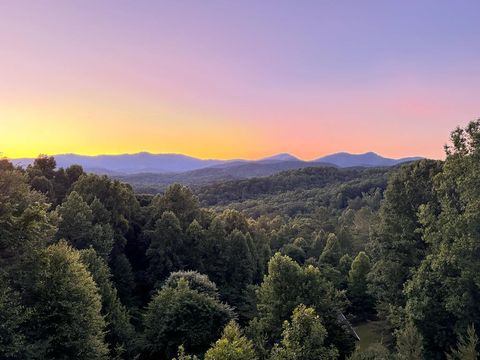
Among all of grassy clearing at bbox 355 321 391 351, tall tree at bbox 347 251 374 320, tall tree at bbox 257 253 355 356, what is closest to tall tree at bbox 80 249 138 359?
tall tree at bbox 257 253 355 356

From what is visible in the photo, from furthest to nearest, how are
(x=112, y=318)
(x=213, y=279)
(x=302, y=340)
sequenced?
1. (x=213, y=279)
2. (x=112, y=318)
3. (x=302, y=340)

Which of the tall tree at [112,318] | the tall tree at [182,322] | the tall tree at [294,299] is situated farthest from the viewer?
the tall tree at [112,318]

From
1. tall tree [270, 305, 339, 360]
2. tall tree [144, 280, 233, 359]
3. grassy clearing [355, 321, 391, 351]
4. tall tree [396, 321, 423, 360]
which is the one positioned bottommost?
grassy clearing [355, 321, 391, 351]

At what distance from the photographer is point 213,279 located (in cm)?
4412

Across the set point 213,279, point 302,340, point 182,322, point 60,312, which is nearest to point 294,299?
point 182,322

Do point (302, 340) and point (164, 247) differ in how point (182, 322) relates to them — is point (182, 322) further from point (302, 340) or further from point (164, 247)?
point (164, 247)

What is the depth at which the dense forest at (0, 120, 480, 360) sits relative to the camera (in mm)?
18500

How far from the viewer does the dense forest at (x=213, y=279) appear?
18500mm

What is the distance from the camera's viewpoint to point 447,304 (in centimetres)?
2300

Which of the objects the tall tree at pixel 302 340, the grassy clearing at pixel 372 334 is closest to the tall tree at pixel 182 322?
the tall tree at pixel 302 340

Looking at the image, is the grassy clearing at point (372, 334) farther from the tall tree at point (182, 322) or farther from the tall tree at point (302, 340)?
the tall tree at point (302, 340)

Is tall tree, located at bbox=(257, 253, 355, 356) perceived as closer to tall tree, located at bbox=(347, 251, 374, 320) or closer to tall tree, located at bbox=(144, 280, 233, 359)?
tall tree, located at bbox=(144, 280, 233, 359)

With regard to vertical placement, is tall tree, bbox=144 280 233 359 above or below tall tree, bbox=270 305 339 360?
below

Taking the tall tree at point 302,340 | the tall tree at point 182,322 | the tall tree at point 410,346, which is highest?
the tall tree at point 302,340
